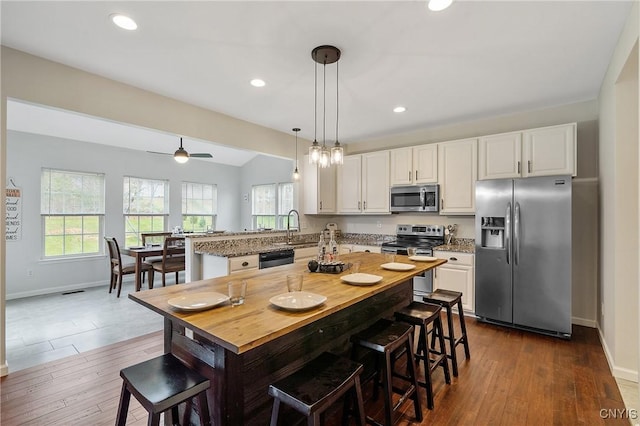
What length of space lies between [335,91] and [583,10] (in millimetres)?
1987

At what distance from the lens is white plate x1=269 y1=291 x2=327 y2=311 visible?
150cm

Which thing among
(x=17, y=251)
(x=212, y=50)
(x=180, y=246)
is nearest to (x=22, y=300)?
(x=17, y=251)

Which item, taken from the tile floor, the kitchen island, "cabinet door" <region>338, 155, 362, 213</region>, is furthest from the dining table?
the kitchen island

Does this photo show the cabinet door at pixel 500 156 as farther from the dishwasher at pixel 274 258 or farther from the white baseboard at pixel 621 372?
the dishwasher at pixel 274 258

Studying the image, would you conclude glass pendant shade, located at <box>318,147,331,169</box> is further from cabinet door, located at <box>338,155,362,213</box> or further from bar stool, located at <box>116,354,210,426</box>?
cabinet door, located at <box>338,155,362,213</box>

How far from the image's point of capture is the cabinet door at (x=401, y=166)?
4.60m

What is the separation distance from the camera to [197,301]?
1.56m

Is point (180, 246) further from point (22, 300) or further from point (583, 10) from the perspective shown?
point (583, 10)

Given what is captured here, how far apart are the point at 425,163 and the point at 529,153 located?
49.5 inches

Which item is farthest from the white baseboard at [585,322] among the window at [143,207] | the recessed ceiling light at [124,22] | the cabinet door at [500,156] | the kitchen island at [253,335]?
the window at [143,207]

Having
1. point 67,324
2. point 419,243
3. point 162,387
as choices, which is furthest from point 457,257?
point 67,324

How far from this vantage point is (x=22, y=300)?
4.75 m

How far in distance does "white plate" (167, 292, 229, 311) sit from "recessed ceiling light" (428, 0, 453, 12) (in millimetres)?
2097

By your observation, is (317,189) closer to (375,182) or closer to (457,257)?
(375,182)
